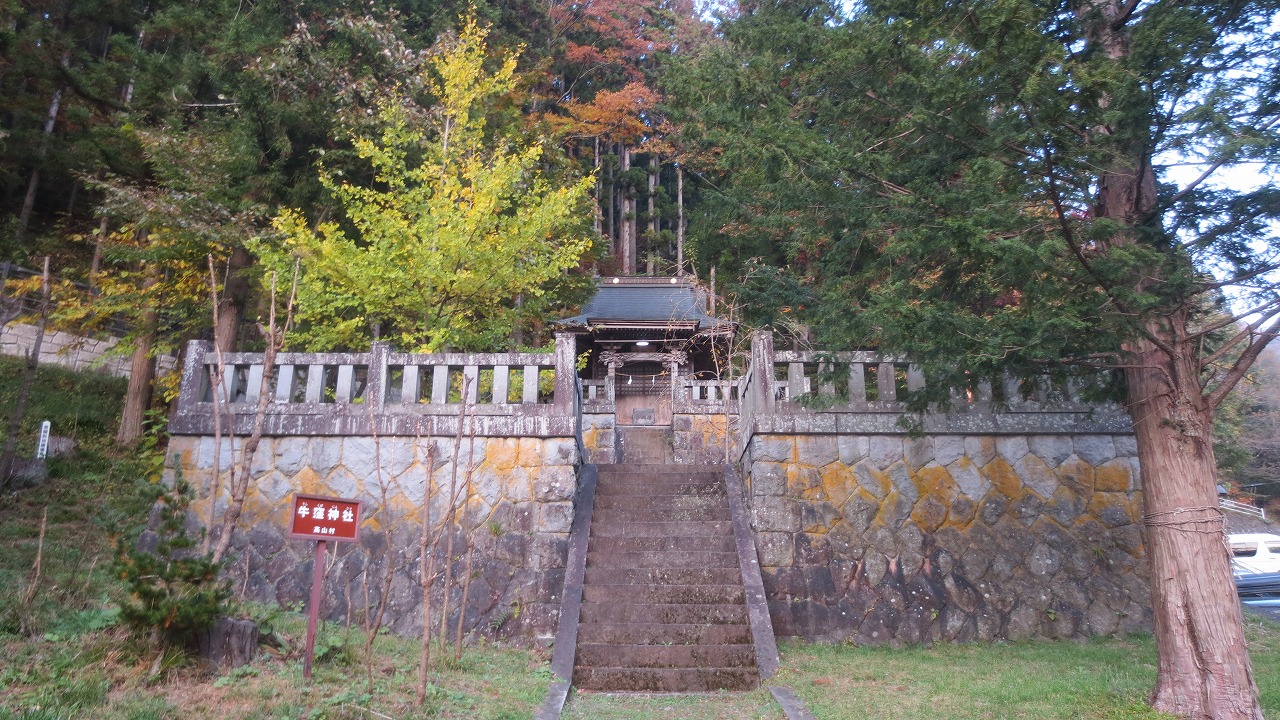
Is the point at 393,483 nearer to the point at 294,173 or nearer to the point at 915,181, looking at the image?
the point at 915,181

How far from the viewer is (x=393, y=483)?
7516 mm

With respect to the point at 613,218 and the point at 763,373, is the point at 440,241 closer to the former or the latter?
the point at 763,373

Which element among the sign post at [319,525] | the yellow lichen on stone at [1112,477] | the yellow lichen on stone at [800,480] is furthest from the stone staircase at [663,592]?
the yellow lichen on stone at [1112,477]

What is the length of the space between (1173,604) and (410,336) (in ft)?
26.6

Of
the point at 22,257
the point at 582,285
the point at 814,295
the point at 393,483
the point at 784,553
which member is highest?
the point at 22,257

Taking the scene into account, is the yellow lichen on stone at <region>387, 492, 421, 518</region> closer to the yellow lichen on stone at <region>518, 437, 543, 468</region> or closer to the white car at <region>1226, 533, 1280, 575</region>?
the yellow lichen on stone at <region>518, 437, 543, 468</region>

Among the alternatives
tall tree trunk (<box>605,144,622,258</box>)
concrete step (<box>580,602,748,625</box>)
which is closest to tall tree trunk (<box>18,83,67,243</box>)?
concrete step (<box>580,602,748,625</box>)

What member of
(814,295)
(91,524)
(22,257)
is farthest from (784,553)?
(22,257)

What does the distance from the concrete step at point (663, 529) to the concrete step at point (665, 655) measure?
1.54 m

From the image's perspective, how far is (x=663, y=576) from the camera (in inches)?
282

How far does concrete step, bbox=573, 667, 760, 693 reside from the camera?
5.94 meters

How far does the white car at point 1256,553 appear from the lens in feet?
45.9

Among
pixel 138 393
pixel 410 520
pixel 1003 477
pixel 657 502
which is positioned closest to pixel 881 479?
pixel 1003 477

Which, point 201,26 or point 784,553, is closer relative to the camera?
point 784,553
